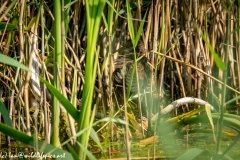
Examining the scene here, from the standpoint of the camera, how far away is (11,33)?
5.90 ft

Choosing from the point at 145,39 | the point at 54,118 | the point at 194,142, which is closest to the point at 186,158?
the point at 54,118

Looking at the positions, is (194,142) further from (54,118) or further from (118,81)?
(54,118)

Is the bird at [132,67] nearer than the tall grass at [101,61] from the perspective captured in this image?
No

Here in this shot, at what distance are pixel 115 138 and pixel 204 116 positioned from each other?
0.44 metres

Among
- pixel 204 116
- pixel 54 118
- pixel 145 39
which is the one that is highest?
pixel 145 39

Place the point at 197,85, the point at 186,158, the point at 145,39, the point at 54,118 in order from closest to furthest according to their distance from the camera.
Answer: the point at 186,158 < the point at 54,118 < the point at 145,39 < the point at 197,85

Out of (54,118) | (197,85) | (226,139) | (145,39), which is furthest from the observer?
(197,85)

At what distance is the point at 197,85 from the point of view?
8.10 feet

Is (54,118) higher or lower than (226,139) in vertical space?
higher

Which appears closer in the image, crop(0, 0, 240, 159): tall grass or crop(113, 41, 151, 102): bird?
crop(0, 0, 240, 159): tall grass

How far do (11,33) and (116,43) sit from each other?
0.76 metres

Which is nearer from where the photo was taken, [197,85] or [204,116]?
[204,116]

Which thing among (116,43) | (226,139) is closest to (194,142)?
(226,139)

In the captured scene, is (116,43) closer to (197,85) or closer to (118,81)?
(118,81)
